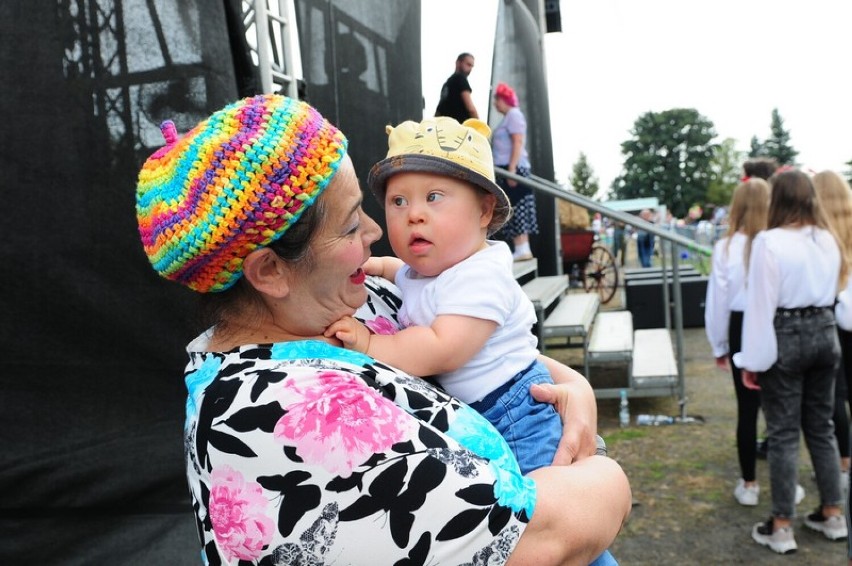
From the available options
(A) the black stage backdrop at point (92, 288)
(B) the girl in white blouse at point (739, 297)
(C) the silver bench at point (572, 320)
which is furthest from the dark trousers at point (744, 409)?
(A) the black stage backdrop at point (92, 288)

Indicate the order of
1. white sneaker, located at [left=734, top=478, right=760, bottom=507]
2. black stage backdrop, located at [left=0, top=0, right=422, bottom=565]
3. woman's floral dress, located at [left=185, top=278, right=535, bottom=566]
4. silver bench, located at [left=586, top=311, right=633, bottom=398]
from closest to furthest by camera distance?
woman's floral dress, located at [left=185, top=278, right=535, bottom=566], black stage backdrop, located at [left=0, top=0, right=422, bottom=565], white sneaker, located at [left=734, top=478, right=760, bottom=507], silver bench, located at [left=586, top=311, right=633, bottom=398]

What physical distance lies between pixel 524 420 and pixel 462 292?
29cm

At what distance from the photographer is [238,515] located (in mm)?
1048

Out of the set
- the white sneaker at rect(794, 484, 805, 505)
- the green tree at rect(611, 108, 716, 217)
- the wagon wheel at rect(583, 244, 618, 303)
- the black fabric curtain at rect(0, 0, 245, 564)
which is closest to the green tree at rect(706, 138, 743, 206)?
the green tree at rect(611, 108, 716, 217)

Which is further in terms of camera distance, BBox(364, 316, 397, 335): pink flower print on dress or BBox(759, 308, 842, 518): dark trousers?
BBox(759, 308, 842, 518): dark trousers

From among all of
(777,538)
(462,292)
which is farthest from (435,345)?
(777,538)

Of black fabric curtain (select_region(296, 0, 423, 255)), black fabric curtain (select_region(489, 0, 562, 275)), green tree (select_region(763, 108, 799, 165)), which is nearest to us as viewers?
black fabric curtain (select_region(296, 0, 423, 255))

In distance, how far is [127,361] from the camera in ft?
7.11

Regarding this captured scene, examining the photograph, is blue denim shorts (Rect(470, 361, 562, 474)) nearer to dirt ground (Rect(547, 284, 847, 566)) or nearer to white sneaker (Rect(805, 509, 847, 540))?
dirt ground (Rect(547, 284, 847, 566))

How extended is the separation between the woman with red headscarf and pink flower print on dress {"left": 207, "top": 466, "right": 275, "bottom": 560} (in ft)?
20.9

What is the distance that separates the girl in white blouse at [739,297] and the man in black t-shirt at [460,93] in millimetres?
3395

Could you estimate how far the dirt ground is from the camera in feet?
12.8

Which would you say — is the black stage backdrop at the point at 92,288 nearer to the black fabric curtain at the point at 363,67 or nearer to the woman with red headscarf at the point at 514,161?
the black fabric curtain at the point at 363,67

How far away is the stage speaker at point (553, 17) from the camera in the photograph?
1225 centimetres
